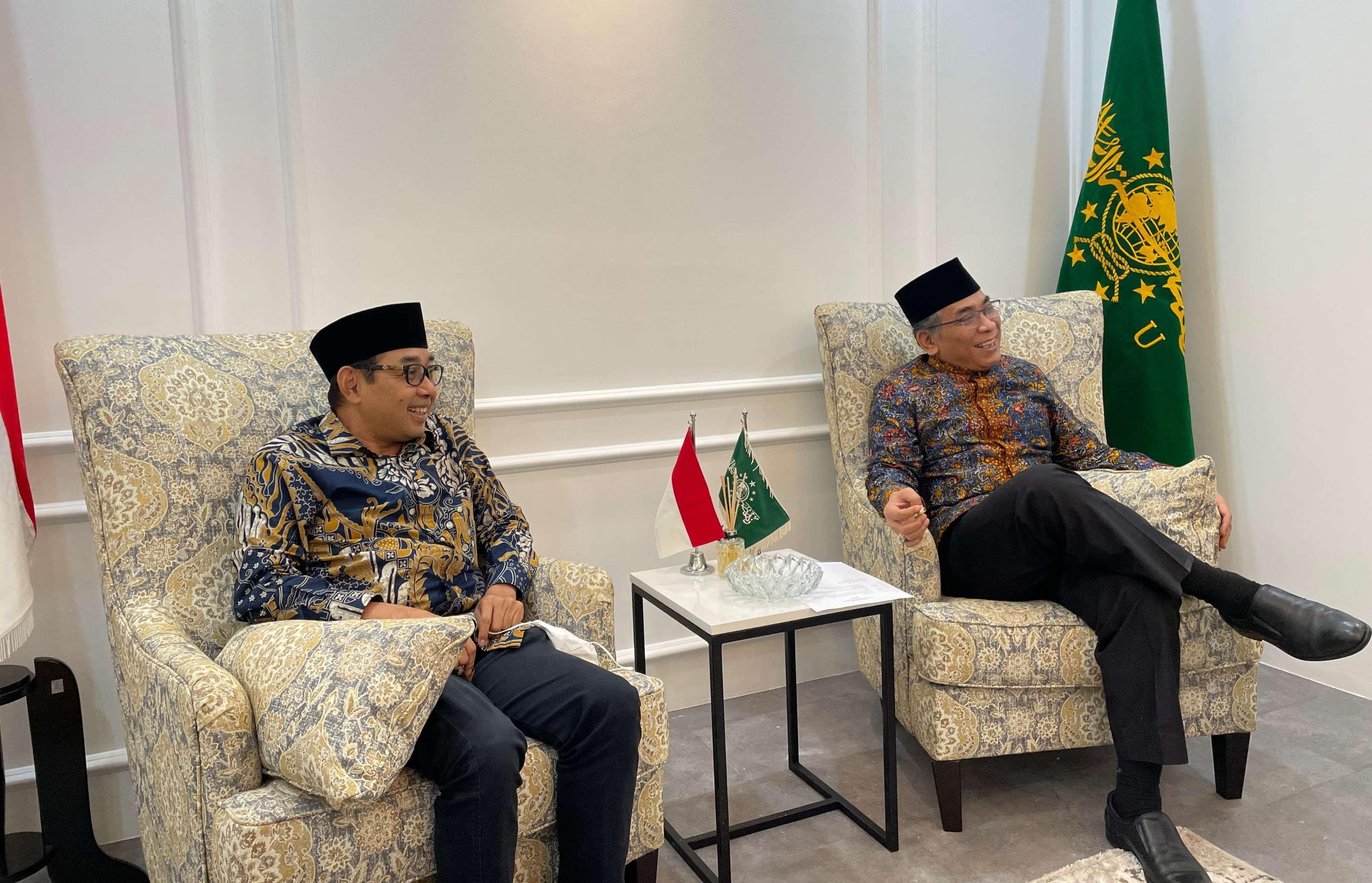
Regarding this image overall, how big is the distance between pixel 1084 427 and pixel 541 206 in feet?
4.99

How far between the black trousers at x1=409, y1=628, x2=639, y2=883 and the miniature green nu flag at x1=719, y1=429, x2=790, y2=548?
0.57 metres

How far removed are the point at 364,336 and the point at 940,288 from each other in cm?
140

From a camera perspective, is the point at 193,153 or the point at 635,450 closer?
the point at 193,153

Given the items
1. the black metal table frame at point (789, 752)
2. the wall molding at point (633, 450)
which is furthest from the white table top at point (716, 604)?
the wall molding at point (633, 450)

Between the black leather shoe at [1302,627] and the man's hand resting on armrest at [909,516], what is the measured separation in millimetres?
662

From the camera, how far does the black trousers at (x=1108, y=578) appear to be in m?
1.93

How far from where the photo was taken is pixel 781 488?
2.84 metres

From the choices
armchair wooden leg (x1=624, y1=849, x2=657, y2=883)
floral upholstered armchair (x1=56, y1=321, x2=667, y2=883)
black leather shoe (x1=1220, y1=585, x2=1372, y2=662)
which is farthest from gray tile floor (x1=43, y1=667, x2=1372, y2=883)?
floral upholstered armchair (x1=56, y1=321, x2=667, y2=883)

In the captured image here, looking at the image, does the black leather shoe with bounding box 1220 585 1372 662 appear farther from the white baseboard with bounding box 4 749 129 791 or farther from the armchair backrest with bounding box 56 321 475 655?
the white baseboard with bounding box 4 749 129 791

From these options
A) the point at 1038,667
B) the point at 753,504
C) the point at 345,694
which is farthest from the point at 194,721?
the point at 1038,667

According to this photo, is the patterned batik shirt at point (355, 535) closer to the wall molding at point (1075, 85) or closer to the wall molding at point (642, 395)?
the wall molding at point (642, 395)

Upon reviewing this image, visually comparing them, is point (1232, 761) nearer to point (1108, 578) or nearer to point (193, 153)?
point (1108, 578)

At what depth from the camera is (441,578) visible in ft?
5.90

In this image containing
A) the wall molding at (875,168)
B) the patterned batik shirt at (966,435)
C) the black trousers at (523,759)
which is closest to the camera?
the black trousers at (523,759)
